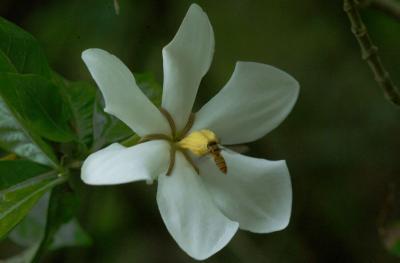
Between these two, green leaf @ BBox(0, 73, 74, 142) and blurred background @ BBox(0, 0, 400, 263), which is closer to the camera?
green leaf @ BBox(0, 73, 74, 142)

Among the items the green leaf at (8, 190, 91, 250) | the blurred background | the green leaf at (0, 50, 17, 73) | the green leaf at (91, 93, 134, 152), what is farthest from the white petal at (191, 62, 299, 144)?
the blurred background

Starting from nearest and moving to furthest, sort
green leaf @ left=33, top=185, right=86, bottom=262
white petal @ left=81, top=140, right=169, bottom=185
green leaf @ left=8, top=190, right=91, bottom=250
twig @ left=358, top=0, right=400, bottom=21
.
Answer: white petal @ left=81, top=140, right=169, bottom=185
green leaf @ left=33, top=185, right=86, bottom=262
twig @ left=358, top=0, right=400, bottom=21
green leaf @ left=8, top=190, right=91, bottom=250

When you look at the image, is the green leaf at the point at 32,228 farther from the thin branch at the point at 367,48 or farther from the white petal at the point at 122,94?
the thin branch at the point at 367,48

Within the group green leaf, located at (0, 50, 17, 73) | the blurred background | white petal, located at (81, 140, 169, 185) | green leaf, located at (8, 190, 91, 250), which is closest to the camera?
white petal, located at (81, 140, 169, 185)

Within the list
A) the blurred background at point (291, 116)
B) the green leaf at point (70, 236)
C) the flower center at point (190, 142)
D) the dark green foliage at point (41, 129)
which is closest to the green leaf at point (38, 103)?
the dark green foliage at point (41, 129)

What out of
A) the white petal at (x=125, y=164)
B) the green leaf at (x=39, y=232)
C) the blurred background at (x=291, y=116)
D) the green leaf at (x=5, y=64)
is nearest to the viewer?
the white petal at (x=125, y=164)

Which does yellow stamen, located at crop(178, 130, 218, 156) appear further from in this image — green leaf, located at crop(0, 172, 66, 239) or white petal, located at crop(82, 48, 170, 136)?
green leaf, located at crop(0, 172, 66, 239)
